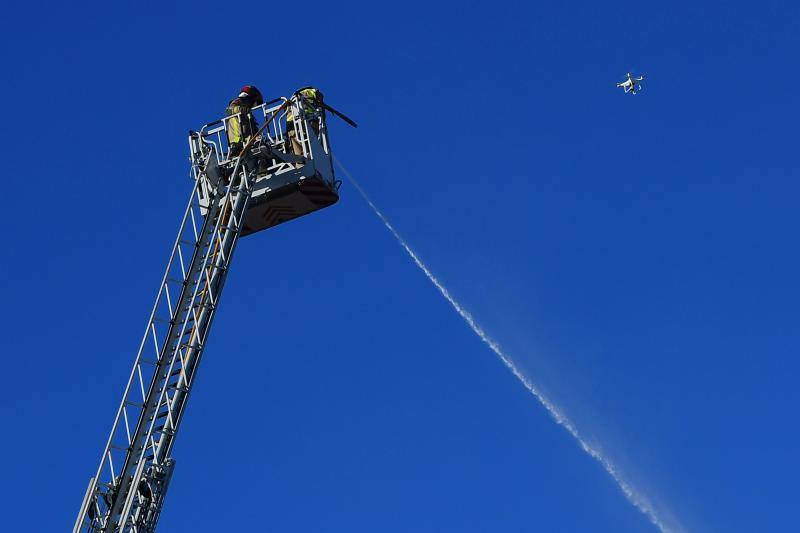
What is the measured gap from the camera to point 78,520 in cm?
3306

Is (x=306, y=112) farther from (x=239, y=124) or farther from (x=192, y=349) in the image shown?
(x=192, y=349)

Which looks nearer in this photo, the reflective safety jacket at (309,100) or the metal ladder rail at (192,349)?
the metal ladder rail at (192,349)

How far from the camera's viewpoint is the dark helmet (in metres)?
41.3

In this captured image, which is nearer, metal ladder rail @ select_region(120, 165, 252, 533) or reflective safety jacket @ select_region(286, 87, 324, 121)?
metal ladder rail @ select_region(120, 165, 252, 533)

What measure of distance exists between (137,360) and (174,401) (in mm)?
1613

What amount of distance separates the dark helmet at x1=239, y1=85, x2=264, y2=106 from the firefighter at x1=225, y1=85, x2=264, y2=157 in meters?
0.12

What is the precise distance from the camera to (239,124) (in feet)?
132

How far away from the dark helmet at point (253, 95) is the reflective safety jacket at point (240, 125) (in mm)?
752

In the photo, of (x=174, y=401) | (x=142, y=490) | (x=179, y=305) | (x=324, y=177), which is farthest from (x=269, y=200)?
(x=142, y=490)

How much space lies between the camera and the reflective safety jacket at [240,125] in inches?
1572

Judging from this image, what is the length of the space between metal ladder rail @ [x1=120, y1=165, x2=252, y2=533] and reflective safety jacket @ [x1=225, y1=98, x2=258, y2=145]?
5.72 feet

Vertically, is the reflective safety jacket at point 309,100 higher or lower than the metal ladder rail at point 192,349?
higher

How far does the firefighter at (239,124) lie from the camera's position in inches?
1567

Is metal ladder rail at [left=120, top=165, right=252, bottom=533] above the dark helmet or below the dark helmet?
below
